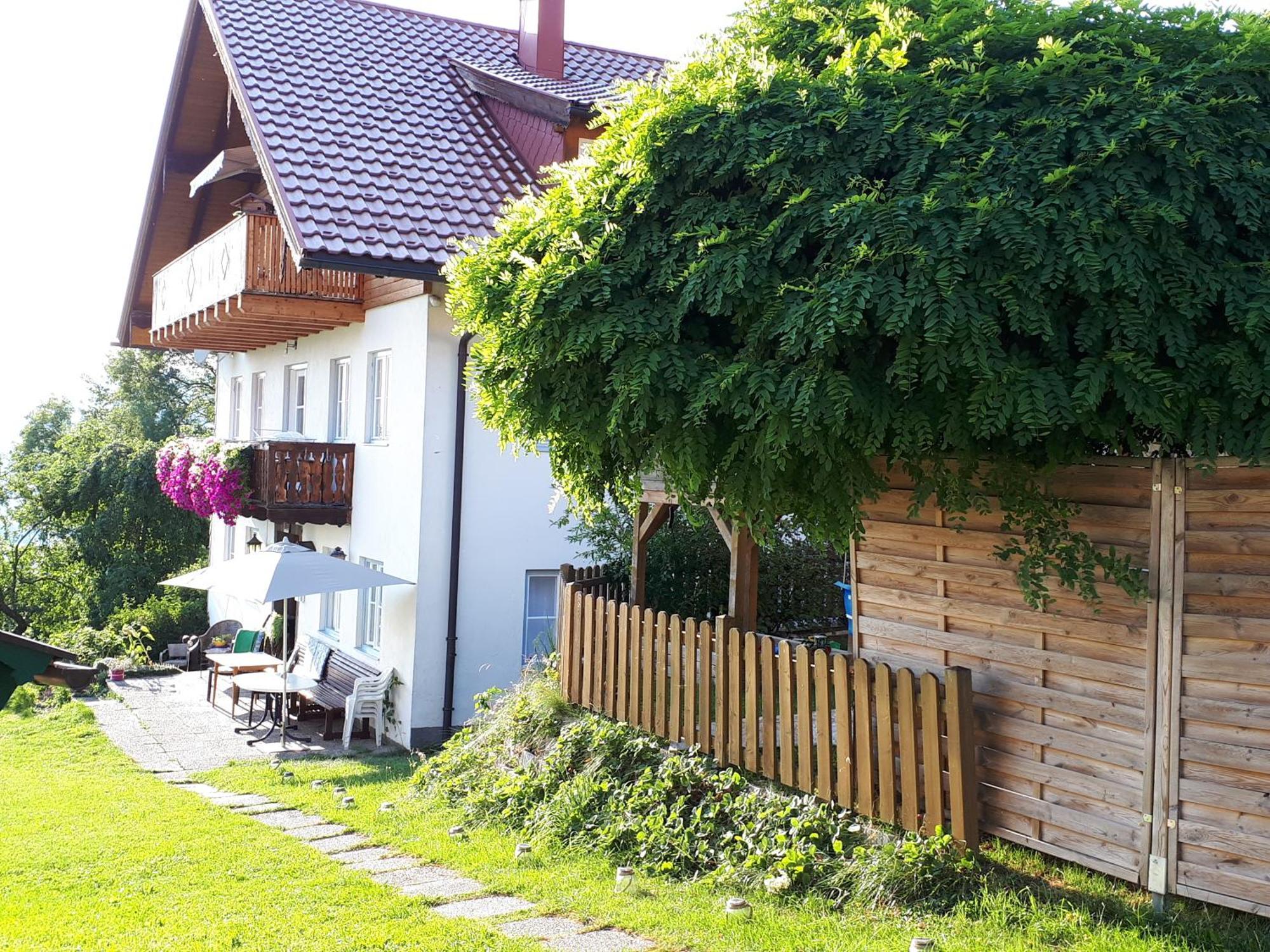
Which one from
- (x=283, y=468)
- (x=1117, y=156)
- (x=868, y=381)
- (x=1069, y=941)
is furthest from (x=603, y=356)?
(x=283, y=468)

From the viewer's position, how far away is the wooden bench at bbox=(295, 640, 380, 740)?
14641 mm

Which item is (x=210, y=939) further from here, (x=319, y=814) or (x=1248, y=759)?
(x=1248, y=759)

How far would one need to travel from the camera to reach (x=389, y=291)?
580 inches

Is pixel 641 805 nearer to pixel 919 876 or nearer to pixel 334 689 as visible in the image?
pixel 919 876

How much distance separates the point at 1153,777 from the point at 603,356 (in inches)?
133

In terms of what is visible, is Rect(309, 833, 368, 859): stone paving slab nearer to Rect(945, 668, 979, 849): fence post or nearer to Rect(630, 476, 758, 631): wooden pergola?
Rect(630, 476, 758, 631): wooden pergola

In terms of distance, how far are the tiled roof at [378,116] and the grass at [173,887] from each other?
5963mm

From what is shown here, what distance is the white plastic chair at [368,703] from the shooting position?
13.9 meters

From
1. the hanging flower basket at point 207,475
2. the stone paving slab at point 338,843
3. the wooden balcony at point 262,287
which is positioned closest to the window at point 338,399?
the wooden balcony at point 262,287

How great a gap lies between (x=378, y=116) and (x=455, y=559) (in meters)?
6.18

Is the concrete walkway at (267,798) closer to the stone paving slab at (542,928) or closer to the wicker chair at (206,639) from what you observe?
the stone paving slab at (542,928)

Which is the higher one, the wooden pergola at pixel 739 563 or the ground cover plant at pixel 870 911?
the wooden pergola at pixel 739 563

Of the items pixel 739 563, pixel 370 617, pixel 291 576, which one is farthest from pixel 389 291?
pixel 739 563

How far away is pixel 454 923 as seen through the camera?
→ 654 centimetres
